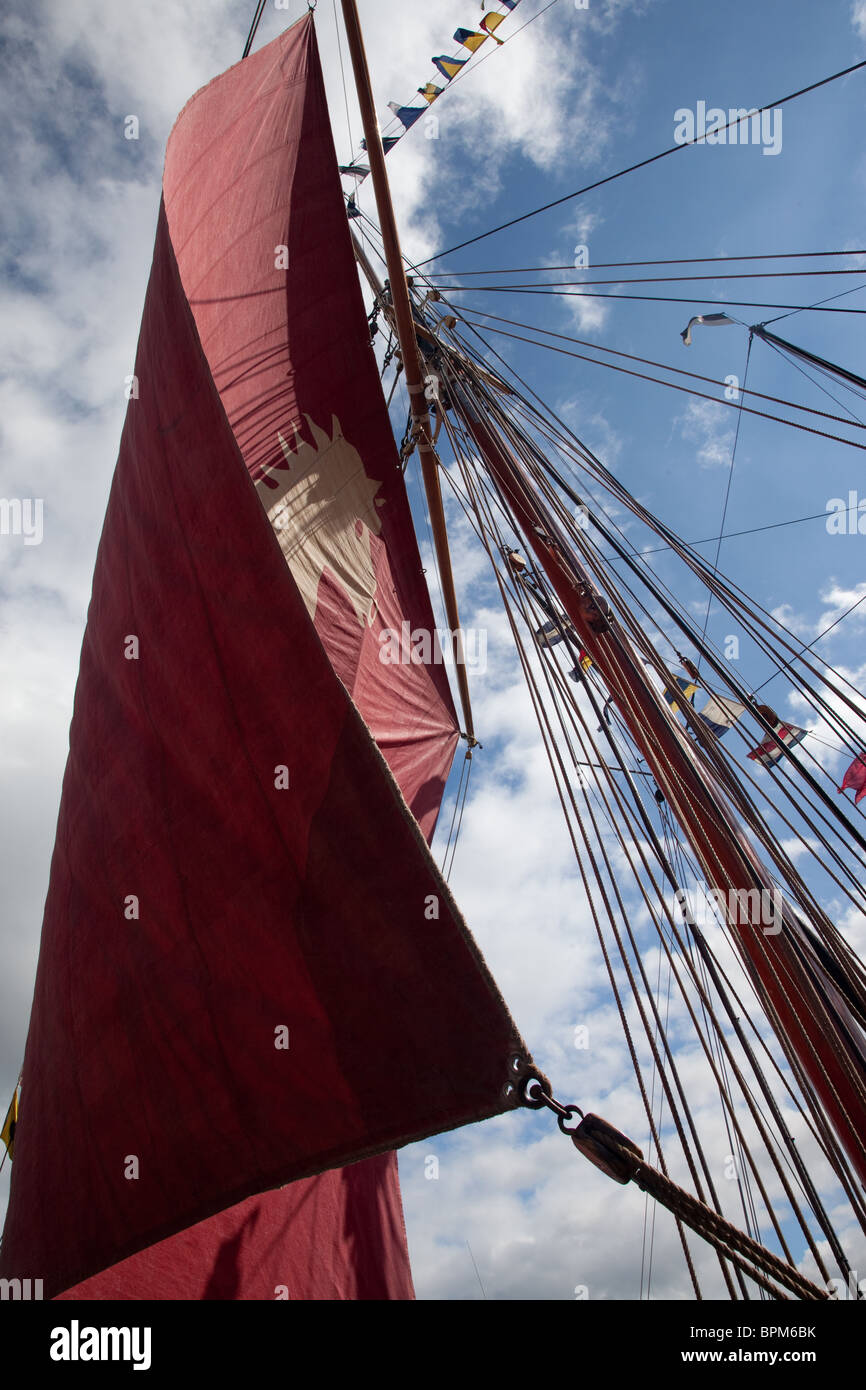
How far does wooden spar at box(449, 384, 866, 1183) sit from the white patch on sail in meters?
1.31

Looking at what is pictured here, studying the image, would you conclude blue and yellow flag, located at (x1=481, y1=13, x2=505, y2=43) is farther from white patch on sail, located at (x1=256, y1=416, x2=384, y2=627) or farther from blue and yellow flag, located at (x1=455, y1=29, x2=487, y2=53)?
white patch on sail, located at (x1=256, y1=416, x2=384, y2=627)

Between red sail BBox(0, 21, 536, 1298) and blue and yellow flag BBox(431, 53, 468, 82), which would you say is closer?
red sail BBox(0, 21, 536, 1298)

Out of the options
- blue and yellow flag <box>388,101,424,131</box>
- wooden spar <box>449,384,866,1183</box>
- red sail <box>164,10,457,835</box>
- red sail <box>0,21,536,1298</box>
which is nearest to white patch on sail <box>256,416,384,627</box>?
red sail <box>164,10,457,835</box>

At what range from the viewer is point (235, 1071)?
99.3 inches

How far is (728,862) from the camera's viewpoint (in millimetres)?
3570

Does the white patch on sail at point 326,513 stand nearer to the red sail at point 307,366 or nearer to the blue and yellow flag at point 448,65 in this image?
the red sail at point 307,366

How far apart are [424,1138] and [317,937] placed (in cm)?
65

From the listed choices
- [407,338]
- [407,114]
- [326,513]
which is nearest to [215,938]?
[326,513]

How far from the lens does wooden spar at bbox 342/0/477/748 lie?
5.92 metres

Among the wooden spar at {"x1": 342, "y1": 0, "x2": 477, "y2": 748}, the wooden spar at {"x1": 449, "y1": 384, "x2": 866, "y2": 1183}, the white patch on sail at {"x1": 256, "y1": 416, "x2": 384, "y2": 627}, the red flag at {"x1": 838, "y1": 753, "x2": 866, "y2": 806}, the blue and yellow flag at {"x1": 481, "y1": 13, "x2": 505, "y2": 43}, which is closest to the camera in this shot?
the wooden spar at {"x1": 449, "y1": 384, "x2": 866, "y2": 1183}

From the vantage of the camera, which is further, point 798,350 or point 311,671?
point 798,350

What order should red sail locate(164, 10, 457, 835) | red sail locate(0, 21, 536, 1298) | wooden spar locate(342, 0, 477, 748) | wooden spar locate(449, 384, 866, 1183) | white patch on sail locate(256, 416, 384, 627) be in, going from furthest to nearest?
wooden spar locate(342, 0, 477, 748)
red sail locate(164, 10, 457, 835)
white patch on sail locate(256, 416, 384, 627)
wooden spar locate(449, 384, 866, 1183)
red sail locate(0, 21, 536, 1298)
